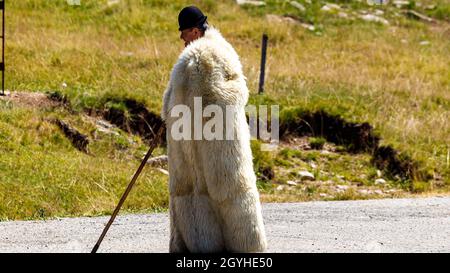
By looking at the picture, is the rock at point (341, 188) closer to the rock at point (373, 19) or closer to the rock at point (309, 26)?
the rock at point (309, 26)

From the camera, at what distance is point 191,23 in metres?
7.60

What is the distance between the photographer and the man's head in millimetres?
7533

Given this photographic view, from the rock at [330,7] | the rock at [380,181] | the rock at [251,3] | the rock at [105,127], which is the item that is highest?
the rock at [251,3]

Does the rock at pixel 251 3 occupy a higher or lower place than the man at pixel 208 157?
lower

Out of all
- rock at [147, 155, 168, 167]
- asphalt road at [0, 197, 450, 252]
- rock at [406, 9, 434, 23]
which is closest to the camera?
asphalt road at [0, 197, 450, 252]

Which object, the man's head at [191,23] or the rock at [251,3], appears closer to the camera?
the man's head at [191,23]

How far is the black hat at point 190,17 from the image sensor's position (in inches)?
296

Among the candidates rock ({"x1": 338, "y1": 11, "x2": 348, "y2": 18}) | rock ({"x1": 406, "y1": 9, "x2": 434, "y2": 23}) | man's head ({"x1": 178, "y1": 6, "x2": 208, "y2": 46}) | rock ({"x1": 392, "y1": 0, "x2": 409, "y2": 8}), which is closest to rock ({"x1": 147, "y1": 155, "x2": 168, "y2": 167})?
man's head ({"x1": 178, "y1": 6, "x2": 208, "y2": 46})

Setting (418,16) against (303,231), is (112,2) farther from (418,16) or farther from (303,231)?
(303,231)

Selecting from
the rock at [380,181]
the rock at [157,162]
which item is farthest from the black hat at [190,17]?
the rock at [380,181]

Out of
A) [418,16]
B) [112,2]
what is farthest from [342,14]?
[112,2]

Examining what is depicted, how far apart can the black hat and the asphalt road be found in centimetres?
226

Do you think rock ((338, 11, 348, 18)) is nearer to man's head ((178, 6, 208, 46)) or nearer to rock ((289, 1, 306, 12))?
rock ((289, 1, 306, 12))

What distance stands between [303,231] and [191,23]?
3.03 meters
